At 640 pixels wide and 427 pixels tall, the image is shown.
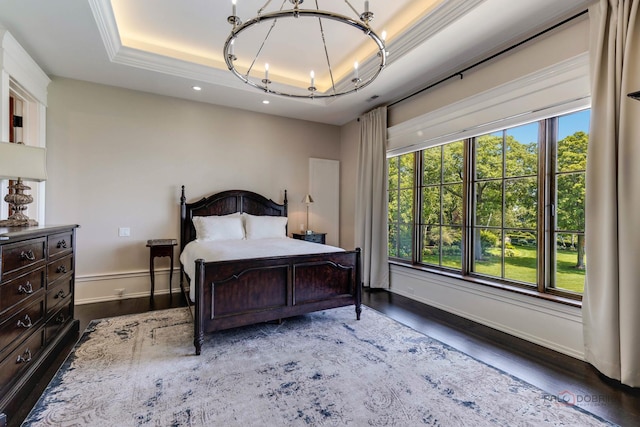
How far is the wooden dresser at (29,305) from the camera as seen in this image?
5.77 ft

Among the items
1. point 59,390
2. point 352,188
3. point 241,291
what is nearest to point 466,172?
point 352,188

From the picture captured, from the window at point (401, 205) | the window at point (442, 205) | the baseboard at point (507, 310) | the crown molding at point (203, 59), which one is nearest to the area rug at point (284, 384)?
the baseboard at point (507, 310)

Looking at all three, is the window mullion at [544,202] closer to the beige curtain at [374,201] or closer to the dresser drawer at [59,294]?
the beige curtain at [374,201]

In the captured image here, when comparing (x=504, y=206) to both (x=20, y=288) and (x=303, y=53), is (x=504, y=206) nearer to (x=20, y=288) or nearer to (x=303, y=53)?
(x=303, y=53)

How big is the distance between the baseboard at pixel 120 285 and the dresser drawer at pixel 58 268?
125cm

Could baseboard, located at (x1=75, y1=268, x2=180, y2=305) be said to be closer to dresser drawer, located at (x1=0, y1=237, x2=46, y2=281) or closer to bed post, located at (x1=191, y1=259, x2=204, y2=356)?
dresser drawer, located at (x1=0, y1=237, x2=46, y2=281)

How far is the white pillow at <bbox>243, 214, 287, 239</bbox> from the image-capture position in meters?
4.36

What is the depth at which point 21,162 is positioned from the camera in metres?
2.28

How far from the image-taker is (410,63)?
132 inches

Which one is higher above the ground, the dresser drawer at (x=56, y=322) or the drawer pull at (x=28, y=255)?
the drawer pull at (x=28, y=255)

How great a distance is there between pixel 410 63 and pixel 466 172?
1.41 metres

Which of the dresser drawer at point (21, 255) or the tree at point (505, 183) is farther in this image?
the tree at point (505, 183)

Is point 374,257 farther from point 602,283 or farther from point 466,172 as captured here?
point 602,283

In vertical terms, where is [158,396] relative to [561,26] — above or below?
below
